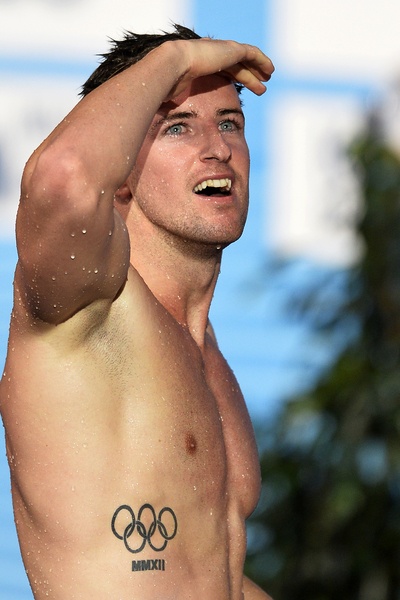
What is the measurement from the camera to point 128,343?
2361 mm

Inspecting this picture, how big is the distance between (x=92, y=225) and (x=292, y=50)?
14.5 feet

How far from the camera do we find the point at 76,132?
7.00ft

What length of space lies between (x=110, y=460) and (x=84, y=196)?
49 cm

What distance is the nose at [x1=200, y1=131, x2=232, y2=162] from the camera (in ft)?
8.29

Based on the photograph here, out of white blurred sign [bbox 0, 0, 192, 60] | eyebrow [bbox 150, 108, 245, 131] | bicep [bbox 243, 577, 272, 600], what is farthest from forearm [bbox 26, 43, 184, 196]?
white blurred sign [bbox 0, 0, 192, 60]

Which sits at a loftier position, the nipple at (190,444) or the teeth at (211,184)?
the teeth at (211,184)

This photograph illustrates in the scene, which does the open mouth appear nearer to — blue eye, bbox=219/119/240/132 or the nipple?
blue eye, bbox=219/119/240/132

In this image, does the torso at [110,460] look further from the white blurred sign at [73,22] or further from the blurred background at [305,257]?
the white blurred sign at [73,22]

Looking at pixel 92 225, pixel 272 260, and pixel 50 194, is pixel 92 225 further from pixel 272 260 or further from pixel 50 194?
pixel 272 260

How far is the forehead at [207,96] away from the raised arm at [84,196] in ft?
0.63

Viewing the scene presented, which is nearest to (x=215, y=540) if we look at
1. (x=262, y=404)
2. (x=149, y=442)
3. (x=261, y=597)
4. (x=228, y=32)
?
(x=149, y=442)

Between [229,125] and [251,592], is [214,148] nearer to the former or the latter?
[229,125]

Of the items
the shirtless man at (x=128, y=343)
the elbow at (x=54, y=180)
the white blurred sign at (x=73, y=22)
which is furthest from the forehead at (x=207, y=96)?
the white blurred sign at (x=73, y=22)

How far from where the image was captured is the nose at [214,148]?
8.29 feet
